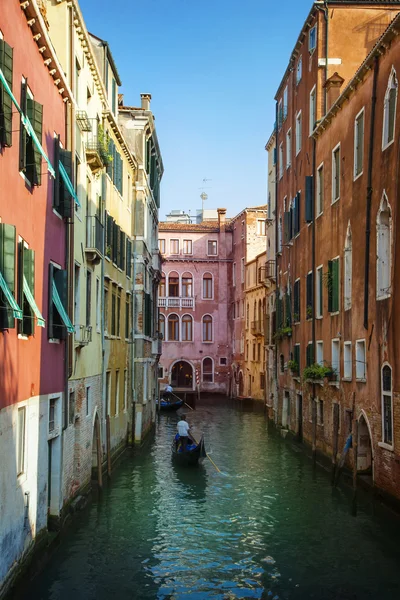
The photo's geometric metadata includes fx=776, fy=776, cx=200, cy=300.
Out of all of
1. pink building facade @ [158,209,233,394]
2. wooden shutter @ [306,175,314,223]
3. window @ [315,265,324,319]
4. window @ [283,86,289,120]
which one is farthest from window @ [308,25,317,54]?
pink building facade @ [158,209,233,394]

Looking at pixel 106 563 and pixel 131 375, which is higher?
pixel 131 375

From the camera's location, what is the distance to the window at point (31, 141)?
29.7 feet

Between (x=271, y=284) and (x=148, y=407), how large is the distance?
785 cm

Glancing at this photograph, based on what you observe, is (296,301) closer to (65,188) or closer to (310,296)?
(310,296)

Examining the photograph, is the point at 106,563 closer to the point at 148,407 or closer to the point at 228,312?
the point at 148,407

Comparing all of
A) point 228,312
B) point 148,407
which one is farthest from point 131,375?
point 228,312

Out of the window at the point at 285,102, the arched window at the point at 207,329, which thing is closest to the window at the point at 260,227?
the arched window at the point at 207,329

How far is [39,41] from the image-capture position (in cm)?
993

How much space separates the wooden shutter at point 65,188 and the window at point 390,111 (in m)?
5.72

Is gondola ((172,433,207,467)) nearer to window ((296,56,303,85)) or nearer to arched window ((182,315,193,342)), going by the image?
window ((296,56,303,85))

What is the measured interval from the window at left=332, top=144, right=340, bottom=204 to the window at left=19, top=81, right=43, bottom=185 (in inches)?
399

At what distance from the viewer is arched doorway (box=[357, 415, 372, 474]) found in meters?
15.9

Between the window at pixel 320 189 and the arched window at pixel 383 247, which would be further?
the window at pixel 320 189

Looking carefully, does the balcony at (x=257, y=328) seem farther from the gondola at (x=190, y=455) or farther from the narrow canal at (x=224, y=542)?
the narrow canal at (x=224, y=542)
